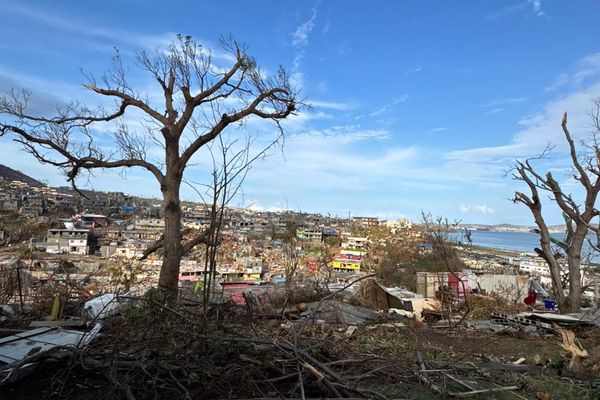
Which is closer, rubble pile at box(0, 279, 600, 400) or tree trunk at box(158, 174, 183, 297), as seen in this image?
rubble pile at box(0, 279, 600, 400)

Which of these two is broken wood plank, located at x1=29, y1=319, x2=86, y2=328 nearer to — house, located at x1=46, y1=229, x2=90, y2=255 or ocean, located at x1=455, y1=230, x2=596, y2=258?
ocean, located at x1=455, y1=230, x2=596, y2=258

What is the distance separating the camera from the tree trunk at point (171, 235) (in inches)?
294

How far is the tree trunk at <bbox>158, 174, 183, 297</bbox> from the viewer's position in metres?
7.48

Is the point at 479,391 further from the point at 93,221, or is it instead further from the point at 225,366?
the point at 93,221

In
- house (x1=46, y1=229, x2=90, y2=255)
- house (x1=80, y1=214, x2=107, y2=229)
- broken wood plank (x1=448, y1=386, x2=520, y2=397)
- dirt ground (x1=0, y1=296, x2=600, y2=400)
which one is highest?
house (x1=80, y1=214, x2=107, y2=229)

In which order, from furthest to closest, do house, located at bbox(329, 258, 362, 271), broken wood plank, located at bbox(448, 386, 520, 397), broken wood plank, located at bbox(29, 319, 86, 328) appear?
house, located at bbox(329, 258, 362, 271), broken wood plank, located at bbox(29, 319, 86, 328), broken wood plank, located at bbox(448, 386, 520, 397)

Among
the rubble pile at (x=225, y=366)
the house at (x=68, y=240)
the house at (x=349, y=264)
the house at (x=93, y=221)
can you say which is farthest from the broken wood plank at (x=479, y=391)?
the house at (x=93, y=221)

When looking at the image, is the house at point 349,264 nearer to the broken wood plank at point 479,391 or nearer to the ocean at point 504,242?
the ocean at point 504,242

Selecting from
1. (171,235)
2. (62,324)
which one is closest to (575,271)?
(171,235)

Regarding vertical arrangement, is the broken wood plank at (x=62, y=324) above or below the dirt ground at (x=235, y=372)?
below

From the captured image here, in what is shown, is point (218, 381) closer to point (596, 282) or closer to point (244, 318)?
point (244, 318)

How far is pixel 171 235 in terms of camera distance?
762 centimetres

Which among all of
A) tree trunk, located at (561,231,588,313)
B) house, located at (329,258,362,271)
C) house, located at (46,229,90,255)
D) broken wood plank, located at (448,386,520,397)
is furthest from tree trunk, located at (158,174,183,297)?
house, located at (46,229,90,255)

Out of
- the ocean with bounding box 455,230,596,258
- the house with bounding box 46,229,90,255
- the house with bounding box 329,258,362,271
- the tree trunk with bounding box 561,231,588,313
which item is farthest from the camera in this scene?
the house with bounding box 46,229,90,255
